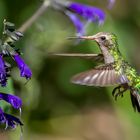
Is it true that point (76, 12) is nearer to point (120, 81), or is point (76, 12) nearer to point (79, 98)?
point (120, 81)

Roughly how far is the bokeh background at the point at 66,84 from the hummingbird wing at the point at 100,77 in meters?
1.39

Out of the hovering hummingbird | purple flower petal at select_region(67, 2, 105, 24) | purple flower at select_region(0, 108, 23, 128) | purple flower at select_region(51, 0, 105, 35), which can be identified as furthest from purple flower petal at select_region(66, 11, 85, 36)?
purple flower at select_region(0, 108, 23, 128)

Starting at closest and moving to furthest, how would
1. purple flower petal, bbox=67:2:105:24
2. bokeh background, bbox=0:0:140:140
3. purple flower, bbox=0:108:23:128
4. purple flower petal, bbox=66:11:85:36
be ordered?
1. purple flower, bbox=0:108:23:128
2. purple flower petal, bbox=67:2:105:24
3. purple flower petal, bbox=66:11:85:36
4. bokeh background, bbox=0:0:140:140

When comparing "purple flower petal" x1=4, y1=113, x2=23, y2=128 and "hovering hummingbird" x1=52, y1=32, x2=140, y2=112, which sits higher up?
"hovering hummingbird" x1=52, y1=32, x2=140, y2=112

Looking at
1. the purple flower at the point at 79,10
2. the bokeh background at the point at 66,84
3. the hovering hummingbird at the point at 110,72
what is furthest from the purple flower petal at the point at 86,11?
the hovering hummingbird at the point at 110,72

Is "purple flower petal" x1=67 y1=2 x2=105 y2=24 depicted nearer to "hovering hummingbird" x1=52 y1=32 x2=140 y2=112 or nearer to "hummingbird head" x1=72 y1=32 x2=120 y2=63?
"hovering hummingbird" x1=52 y1=32 x2=140 y2=112

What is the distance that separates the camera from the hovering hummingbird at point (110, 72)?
2.65 m

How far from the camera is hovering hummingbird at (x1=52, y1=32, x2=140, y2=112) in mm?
2648

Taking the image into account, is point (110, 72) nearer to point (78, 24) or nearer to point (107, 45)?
point (107, 45)

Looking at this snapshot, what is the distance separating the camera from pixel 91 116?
5801 millimetres

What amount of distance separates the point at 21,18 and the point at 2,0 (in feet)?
0.85

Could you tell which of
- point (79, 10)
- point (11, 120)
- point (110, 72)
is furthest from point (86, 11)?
point (11, 120)

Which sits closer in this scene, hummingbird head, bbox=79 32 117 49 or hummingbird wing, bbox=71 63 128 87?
hummingbird wing, bbox=71 63 128 87

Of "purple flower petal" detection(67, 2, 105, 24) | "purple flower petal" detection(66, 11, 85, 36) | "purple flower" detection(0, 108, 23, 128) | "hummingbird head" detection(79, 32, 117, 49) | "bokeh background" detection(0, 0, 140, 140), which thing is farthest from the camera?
"bokeh background" detection(0, 0, 140, 140)
